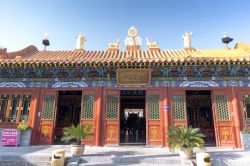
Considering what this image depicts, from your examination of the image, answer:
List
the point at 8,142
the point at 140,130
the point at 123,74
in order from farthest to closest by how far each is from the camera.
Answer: the point at 140,130
the point at 123,74
the point at 8,142

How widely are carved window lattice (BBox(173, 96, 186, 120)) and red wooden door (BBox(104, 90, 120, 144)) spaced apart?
2.56m

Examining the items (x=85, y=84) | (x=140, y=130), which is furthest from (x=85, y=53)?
(x=140, y=130)

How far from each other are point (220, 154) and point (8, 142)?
8420 mm

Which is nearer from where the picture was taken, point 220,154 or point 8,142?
point 220,154

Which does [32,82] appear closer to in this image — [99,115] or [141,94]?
[99,115]

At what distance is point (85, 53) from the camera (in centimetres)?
1319

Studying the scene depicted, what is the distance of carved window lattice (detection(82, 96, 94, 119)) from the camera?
9.23m

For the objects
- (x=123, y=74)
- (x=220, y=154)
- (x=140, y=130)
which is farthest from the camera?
(x=140, y=130)

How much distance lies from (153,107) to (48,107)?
192 inches

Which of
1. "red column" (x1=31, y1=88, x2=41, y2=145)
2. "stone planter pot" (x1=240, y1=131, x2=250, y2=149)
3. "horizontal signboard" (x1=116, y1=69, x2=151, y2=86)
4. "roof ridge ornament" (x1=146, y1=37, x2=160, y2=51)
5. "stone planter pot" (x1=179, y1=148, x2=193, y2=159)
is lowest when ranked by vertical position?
"stone planter pot" (x1=179, y1=148, x2=193, y2=159)

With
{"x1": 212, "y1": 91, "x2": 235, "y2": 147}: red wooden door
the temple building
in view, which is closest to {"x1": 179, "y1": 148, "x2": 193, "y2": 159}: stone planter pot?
the temple building

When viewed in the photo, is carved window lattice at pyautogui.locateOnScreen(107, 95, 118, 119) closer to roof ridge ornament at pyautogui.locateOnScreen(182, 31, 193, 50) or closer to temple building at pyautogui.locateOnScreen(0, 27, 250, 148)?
temple building at pyautogui.locateOnScreen(0, 27, 250, 148)

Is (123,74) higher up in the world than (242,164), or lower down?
higher up

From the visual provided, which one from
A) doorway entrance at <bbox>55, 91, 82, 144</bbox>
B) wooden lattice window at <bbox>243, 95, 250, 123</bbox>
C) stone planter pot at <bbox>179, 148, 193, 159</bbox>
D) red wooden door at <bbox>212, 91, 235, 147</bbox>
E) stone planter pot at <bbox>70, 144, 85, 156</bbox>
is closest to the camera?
stone planter pot at <bbox>179, 148, 193, 159</bbox>
